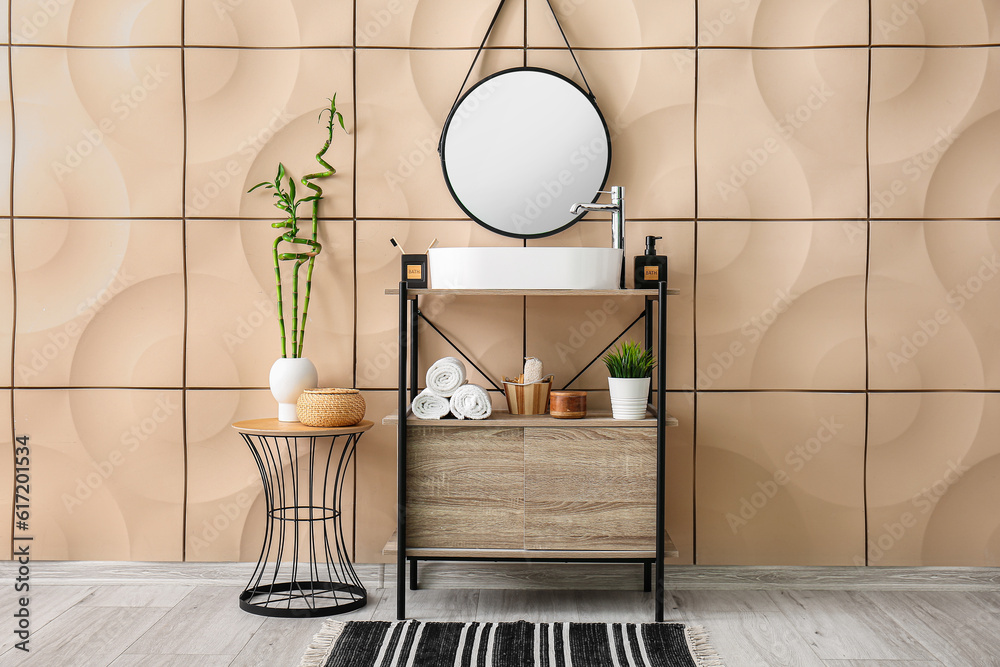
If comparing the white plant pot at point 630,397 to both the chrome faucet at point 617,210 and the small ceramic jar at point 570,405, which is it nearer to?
the small ceramic jar at point 570,405

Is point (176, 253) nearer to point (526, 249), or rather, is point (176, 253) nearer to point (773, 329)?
point (526, 249)

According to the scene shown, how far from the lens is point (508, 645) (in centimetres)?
231

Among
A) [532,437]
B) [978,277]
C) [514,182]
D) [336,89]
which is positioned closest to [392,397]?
[532,437]

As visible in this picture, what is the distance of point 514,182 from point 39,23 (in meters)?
1.91

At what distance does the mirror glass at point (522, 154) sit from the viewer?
2844mm

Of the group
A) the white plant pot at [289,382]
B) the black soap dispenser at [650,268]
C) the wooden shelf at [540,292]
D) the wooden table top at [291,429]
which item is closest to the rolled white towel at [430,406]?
the wooden table top at [291,429]

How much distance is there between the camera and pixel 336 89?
2.87 meters

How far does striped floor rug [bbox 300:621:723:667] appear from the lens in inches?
86.7

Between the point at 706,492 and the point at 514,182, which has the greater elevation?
the point at 514,182

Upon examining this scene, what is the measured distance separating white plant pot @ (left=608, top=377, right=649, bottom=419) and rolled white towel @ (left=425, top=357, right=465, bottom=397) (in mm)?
520

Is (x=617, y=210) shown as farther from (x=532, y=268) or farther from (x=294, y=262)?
(x=294, y=262)

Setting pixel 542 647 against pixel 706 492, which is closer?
pixel 542 647

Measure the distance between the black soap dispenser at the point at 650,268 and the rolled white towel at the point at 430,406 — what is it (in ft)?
2.63

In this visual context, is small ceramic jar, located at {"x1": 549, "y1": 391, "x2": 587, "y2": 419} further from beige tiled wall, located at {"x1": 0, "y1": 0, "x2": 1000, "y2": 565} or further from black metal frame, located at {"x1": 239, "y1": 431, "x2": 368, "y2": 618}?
black metal frame, located at {"x1": 239, "y1": 431, "x2": 368, "y2": 618}
